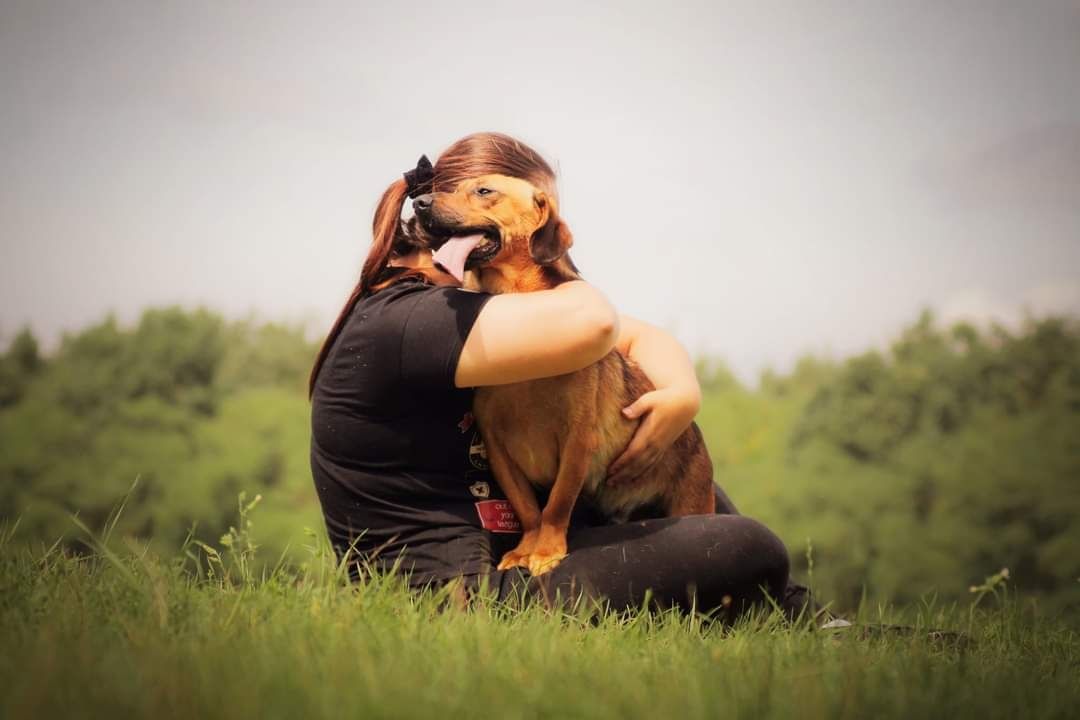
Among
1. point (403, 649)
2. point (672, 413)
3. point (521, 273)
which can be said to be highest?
point (521, 273)

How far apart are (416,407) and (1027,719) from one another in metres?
1.71

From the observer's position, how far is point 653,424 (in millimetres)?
3119

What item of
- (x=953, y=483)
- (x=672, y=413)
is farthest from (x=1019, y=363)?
(x=672, y=413)

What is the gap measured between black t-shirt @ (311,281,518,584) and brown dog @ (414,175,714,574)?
0.44 ft

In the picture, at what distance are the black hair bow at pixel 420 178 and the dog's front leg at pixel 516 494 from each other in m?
0.87

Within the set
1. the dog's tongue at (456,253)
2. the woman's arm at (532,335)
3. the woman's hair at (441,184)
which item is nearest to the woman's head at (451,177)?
the woman's hair at (441,184)

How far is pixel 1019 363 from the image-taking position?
25.2m

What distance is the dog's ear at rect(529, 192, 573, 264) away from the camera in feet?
9.83

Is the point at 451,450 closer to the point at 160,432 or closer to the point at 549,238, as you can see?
the point at 549,238

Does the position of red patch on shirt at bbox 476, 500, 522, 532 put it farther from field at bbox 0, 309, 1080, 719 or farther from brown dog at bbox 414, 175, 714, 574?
field at bbox 0, 309, 1080, 719

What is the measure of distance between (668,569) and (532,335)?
86 cm

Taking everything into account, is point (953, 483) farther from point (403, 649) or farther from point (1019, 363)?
point (403, 649)

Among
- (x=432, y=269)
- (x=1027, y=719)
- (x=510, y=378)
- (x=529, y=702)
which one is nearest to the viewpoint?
(x=529, y=702)

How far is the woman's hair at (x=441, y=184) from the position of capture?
9.28ft
